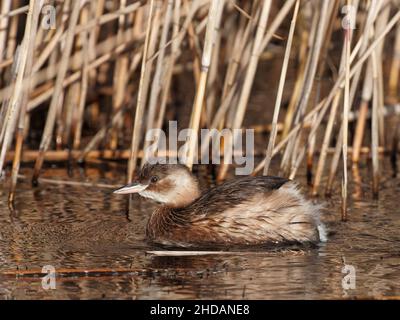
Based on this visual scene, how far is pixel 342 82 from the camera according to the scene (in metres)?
7.29

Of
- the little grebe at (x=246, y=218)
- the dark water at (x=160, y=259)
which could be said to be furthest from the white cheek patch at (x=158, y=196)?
the little grebe at (x=246, y=218)

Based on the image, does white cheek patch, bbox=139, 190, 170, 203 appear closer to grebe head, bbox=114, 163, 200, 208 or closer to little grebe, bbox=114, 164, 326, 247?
grebe head, bbox=114, 163, 200, 208

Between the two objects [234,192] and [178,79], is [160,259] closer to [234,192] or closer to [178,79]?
[234,192]

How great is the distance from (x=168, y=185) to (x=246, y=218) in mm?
759

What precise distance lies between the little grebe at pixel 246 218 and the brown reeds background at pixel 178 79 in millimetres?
598

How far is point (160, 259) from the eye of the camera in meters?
6.12

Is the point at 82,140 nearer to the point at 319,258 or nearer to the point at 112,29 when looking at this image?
the point at 112,29

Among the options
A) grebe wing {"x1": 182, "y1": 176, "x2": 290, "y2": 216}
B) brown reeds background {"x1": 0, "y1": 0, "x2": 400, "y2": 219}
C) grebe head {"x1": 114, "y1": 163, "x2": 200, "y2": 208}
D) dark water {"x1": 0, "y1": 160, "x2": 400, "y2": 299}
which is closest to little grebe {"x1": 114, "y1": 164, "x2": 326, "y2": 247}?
grebe wing {"x1": 182, "y1": 176, "x2": 290, "y2": 216}

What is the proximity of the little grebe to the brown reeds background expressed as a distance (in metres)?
0.60

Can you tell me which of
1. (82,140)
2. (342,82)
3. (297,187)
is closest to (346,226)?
(297,187)

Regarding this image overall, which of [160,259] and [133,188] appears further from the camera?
[133,188]

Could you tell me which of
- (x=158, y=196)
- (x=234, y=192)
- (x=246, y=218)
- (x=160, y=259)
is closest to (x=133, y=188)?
(x=158, y=196)
